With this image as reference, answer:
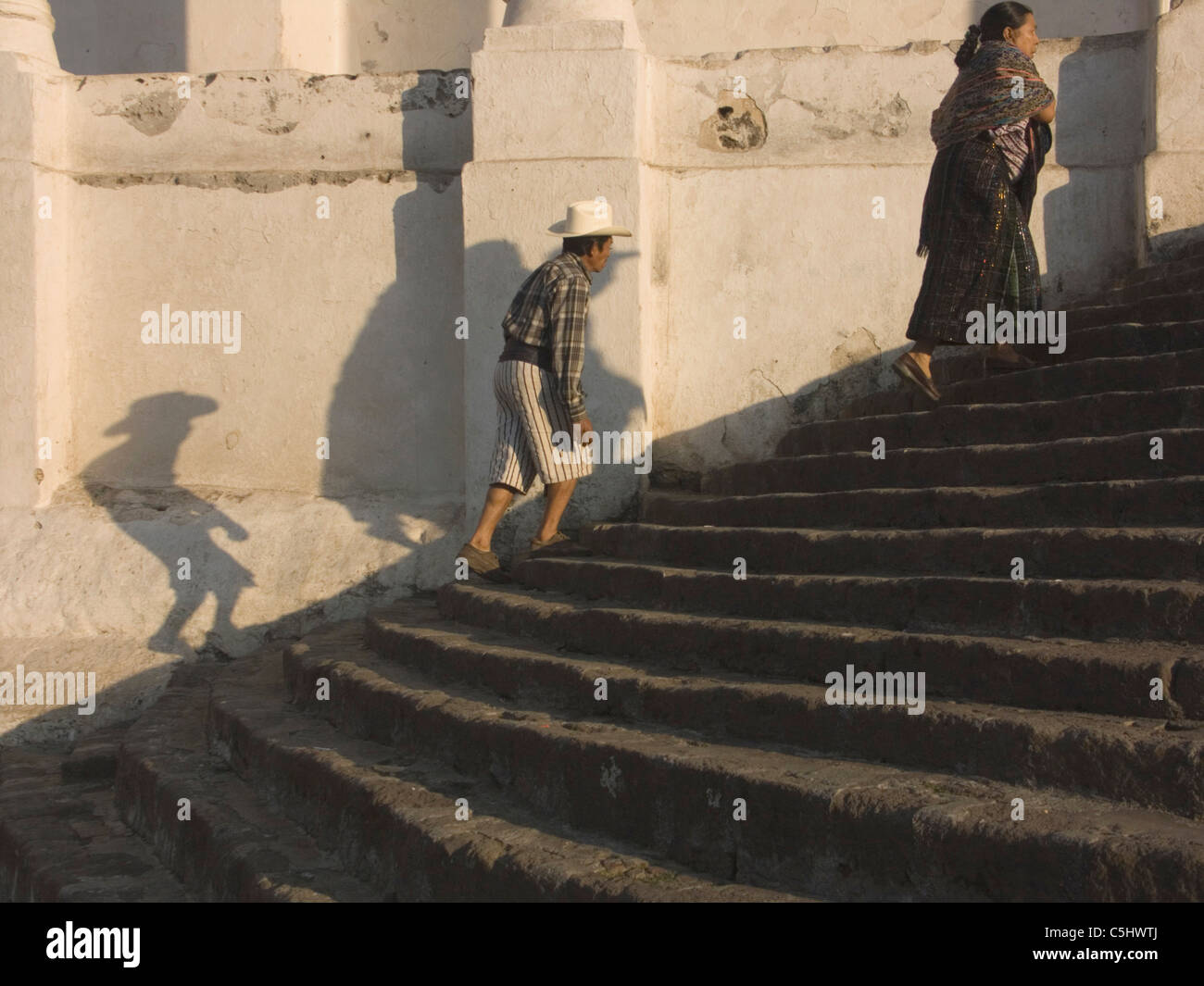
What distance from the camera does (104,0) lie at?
32.7 ft

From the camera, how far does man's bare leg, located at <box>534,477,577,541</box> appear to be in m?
5.76

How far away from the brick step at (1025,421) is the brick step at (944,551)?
857 mm

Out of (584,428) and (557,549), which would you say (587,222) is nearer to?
(584,428)

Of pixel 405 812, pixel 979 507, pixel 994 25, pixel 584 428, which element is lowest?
pixel 405 812

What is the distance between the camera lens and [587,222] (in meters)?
5.65

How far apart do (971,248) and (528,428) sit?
2.06 m

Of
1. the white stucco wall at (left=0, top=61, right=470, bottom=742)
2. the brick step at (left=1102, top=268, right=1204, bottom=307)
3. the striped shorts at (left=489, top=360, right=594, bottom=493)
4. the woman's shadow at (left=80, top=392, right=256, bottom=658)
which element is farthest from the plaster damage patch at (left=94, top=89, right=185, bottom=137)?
the brick step at (left=1102, top=268, right=1204, bottom=307)

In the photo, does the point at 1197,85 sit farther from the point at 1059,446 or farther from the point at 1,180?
the point at 1,180

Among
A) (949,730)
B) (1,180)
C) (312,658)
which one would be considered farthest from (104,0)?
(949,730)

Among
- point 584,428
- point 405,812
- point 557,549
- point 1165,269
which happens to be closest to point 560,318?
point 584,428

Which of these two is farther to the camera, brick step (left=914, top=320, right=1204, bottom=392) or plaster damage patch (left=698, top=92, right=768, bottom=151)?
plaster damage patch (left=698, top=92, right=768, bottom=151)

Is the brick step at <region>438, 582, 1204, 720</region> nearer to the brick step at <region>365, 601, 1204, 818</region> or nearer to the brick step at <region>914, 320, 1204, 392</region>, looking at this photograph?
the brick step at <region>365, 601, 1204, 818</region>

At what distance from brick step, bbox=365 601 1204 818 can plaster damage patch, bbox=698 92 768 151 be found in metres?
3.26

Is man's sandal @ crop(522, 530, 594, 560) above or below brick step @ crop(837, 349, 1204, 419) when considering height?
below
